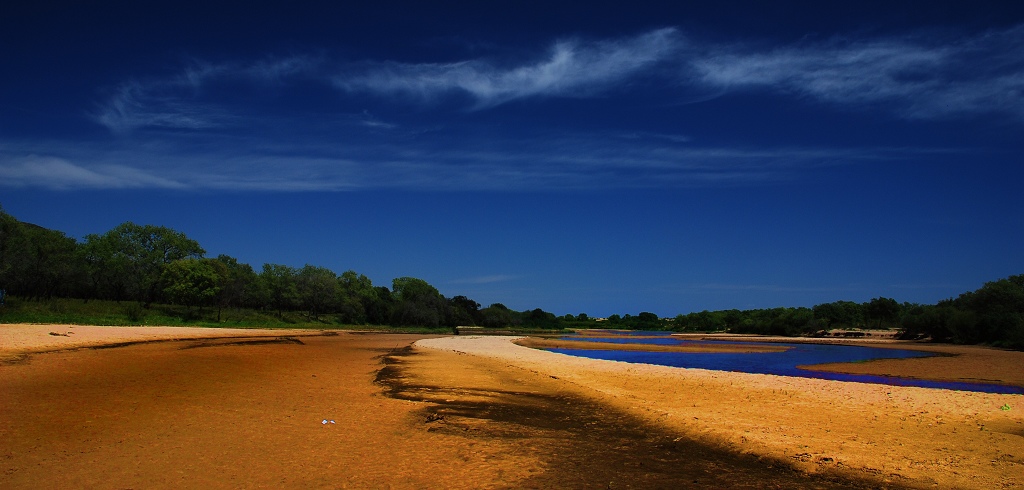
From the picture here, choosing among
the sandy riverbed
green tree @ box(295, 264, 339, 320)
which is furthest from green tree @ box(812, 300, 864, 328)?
the sandy riverbed

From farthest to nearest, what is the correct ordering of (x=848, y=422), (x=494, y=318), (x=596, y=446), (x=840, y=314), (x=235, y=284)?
(x=494, y=318) → (x=840, y=314) → (x=235, y=284) → (x=848, y=422) → (x=596, y=446)

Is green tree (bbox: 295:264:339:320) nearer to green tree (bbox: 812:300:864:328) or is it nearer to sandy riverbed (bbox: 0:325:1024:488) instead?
sandy riverbed (bbox: 0:325:1024:488)

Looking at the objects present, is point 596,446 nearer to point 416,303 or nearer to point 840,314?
point 416,303

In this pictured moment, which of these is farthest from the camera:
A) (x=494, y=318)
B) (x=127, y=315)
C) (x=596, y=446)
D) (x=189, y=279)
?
(x=494, y=318)

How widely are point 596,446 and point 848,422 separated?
6.06 metres

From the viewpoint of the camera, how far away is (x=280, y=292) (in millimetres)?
91438

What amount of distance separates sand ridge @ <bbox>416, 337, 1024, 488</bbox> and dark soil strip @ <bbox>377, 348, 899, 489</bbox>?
629 mm

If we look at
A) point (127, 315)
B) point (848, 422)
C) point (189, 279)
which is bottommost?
point (848, 422)

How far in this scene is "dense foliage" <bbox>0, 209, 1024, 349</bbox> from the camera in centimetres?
5575

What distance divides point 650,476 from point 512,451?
2306 millimetres

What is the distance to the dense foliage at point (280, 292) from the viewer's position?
183 feet

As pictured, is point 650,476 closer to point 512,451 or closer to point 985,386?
point 512,451

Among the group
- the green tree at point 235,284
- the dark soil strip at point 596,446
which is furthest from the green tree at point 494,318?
the dark soil strip at point 596,446

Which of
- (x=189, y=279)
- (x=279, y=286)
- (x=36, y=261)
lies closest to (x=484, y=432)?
(x=36, y=261)
